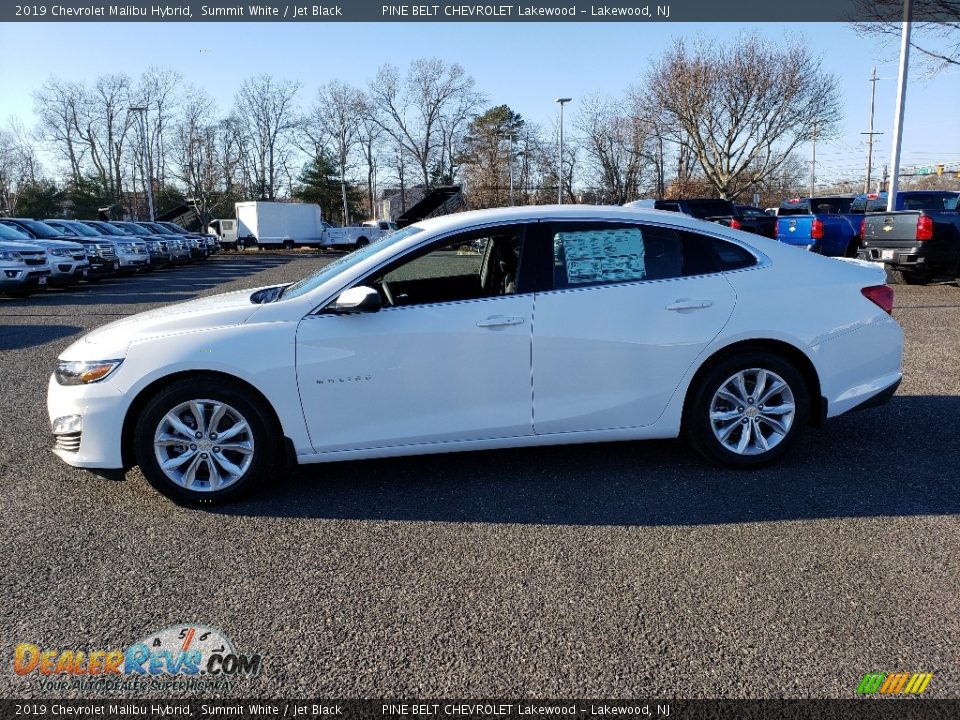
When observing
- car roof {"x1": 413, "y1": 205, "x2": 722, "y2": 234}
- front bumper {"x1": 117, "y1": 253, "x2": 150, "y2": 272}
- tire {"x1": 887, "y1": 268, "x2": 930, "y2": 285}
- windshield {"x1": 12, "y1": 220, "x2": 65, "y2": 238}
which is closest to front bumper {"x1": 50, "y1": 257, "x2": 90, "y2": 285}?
windshield {"x1": 12, "y1": 220, "x2": 65, "y2": 238}

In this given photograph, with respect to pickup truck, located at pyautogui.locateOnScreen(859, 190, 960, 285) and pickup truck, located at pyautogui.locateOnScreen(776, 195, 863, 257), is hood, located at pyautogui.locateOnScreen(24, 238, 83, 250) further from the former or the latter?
pickup truck, located at pyautogui.locateOnScreen(859, 190, 960, 285)

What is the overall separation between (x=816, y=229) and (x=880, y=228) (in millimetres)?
2647

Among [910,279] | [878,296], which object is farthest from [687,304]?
[910,279]

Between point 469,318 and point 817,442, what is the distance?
8.42 feet

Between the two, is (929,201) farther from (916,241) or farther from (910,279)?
(916,241)

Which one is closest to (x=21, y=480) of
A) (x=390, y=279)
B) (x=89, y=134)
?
(x=390, y=279)

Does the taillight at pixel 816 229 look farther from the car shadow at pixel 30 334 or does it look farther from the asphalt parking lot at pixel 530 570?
the car shadow at pixel 30 334

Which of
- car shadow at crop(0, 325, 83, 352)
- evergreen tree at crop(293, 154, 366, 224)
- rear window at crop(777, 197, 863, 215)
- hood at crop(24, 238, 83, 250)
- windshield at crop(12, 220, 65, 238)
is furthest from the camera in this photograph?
evergreen tree at crop(293, 154, 366, 224)

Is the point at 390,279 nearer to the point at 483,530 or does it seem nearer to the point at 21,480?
the point at 483,530

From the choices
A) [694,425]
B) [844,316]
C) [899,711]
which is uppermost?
[844,316]

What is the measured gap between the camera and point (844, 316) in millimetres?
4293

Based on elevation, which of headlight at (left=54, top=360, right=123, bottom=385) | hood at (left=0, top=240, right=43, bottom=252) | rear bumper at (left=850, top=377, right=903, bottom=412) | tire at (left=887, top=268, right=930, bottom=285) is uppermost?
hood at (left=0, top=240, right=43, bottom=252)

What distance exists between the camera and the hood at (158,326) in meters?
3.90

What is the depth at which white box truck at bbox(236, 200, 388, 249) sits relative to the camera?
45125mm
